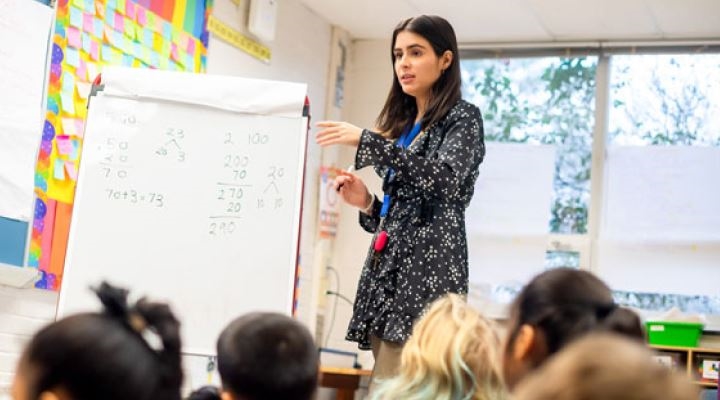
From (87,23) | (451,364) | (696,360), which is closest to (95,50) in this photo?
(87,23)

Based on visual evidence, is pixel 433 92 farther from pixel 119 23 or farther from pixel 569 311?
pixel 119 23

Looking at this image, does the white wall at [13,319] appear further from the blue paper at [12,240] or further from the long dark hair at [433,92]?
the long dark hair at [433,92]

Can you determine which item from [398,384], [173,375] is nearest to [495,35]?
[398,384]

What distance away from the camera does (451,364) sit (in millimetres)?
1578

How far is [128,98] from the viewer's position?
3131mm

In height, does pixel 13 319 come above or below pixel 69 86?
A: below

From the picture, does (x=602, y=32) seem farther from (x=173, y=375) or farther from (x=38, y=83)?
(x=173, y=375)

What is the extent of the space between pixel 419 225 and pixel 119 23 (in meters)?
1.76

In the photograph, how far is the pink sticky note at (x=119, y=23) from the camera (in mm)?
3572

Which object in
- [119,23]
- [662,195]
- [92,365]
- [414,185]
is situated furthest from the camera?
[662,195]

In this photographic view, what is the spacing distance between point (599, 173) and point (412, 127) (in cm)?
287

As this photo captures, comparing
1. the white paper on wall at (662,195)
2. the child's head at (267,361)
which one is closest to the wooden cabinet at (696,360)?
the white paper on wall at (662,195)

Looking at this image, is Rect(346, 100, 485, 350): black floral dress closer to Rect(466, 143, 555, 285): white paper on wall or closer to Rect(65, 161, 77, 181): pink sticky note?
Rect(65, 161, 77, 181): pink sticky note

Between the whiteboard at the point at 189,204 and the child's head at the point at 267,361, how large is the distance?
1.69 metres
